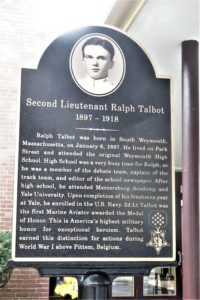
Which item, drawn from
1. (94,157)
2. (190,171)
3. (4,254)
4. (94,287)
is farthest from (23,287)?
(94,157)

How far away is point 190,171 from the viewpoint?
193 inches

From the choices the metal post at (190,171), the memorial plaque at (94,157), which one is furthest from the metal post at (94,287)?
the metal post at (190,171)

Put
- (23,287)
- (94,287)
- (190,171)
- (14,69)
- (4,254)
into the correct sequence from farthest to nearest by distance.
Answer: (14,69), (23,287), (4,254), (190,171), (94,287)

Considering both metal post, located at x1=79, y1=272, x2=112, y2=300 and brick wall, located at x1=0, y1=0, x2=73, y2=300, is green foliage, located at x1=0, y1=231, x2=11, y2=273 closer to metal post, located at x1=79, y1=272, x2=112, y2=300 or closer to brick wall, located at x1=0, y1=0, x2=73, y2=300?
brick wall, located at x1=0, y1=0, x2=73, y2=300

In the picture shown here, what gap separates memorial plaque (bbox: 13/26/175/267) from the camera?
2.13m

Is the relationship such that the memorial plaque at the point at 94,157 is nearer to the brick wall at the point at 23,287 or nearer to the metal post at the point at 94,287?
the metal post at the point at 94,287

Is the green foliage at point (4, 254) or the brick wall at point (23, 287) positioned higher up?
the green foliage at point (4, 254)

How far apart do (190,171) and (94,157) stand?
287 cm

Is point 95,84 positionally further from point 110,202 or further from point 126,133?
point 110,202

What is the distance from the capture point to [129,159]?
2254mm

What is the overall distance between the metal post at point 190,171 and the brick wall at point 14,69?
7.93ft

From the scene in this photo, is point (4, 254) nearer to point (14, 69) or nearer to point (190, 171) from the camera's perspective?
point (190, 171)

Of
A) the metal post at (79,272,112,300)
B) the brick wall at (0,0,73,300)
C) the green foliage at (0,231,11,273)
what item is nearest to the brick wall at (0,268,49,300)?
the brick wall at (0,0,73,300)

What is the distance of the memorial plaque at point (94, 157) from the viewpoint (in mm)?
2135
